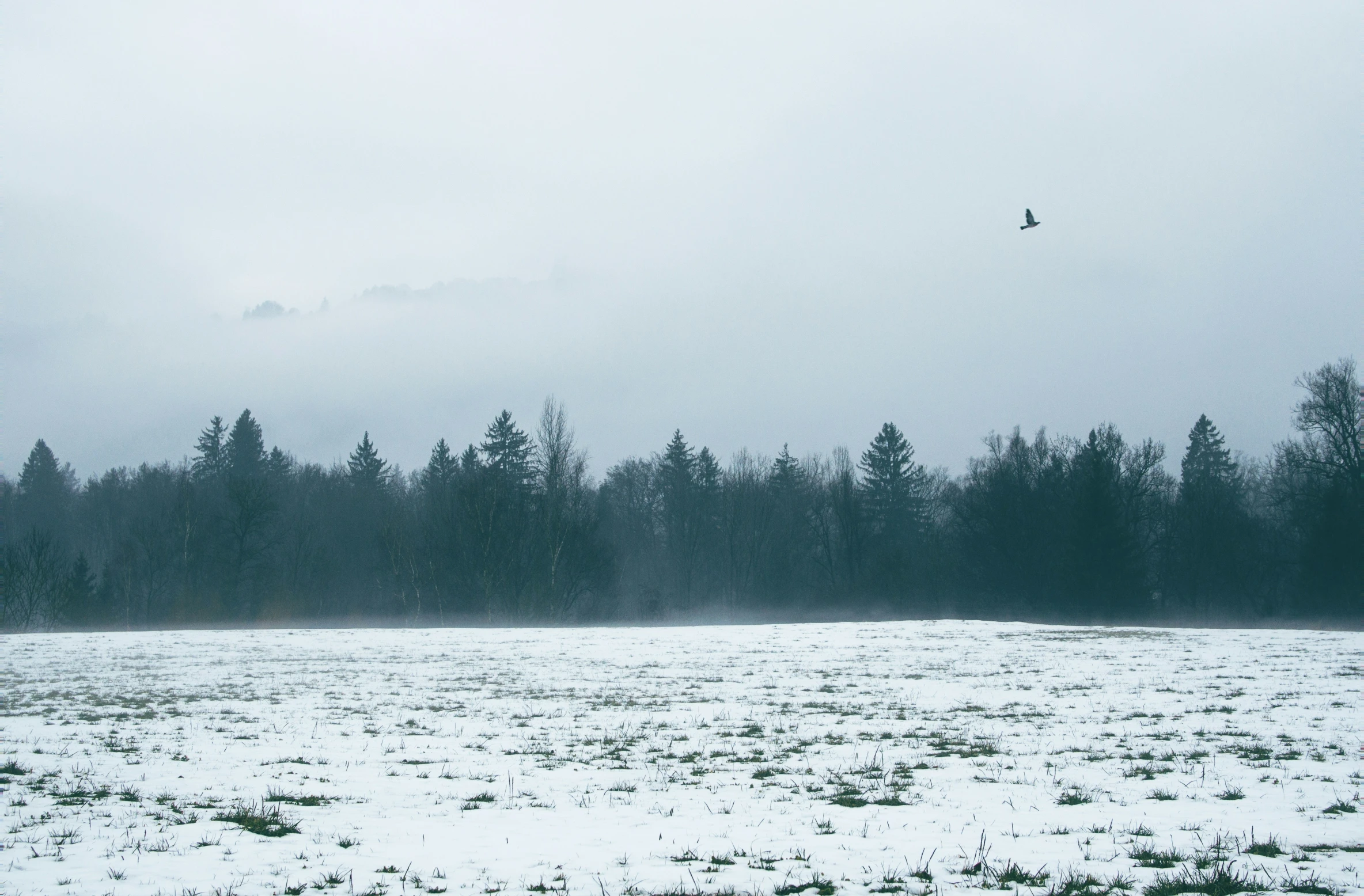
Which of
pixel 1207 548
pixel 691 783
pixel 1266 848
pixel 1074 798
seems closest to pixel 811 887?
pixel 1266 848

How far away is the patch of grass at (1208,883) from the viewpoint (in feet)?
21.1

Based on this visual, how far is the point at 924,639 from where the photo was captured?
121 feet

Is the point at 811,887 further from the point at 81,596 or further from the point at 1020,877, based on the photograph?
the point at 81,596

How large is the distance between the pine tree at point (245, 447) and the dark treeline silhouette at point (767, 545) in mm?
5302

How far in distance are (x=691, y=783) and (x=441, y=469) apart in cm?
9831

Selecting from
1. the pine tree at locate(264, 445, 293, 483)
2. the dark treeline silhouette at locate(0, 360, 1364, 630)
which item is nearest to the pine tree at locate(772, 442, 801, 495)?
the dark treeline silhouette at locate(0, 360, 1364, 630)

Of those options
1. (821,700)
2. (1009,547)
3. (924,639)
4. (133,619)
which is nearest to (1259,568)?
(1009,547)

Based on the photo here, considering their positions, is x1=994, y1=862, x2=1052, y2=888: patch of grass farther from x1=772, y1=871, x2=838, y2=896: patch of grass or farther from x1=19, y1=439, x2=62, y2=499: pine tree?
x1=19, y1=439, x2=62, y2=499: pine tree

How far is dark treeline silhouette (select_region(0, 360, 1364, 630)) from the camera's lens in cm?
5734

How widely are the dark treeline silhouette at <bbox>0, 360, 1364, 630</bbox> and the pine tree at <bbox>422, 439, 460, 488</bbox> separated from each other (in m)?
2.50

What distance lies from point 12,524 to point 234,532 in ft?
127

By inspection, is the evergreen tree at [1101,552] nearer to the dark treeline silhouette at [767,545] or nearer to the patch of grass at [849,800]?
the dark treeline silhouette at [767,545]

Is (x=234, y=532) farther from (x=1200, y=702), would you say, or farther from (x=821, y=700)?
(x=1200, y=702)

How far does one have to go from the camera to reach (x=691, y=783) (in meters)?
10.8
